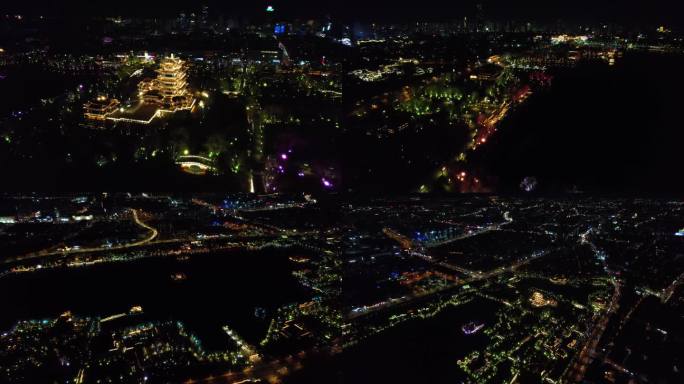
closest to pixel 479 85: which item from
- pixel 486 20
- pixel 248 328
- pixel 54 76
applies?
pixel 486 20

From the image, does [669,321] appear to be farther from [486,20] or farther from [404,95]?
[486,20]

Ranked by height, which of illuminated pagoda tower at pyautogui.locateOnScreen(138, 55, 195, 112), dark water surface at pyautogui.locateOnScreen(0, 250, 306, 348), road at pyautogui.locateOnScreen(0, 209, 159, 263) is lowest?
dark water surface at pyautogui.locateOnScreen(0, 250, 306, 348)

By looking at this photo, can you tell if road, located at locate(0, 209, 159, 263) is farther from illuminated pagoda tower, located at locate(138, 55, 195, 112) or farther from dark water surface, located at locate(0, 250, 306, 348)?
illuminated pagoda tower, located at locate(138, 55, 195, 112)

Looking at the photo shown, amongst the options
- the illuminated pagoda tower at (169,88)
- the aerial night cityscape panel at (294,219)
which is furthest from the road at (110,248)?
the illuminated pagoda tower at (169,88)

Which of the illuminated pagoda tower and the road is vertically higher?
the illuminated pagoda tower

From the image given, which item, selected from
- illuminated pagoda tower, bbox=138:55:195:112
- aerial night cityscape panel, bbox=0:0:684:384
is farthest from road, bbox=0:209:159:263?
illuminated pagoda tower, bbox=138:55:195:112

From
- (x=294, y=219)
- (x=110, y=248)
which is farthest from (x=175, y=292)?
(x=294, y=219)
